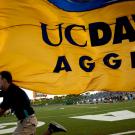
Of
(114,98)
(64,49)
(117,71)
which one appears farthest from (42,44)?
(114,98)

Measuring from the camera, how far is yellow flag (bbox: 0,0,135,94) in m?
6.34

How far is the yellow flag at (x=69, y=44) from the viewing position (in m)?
6.34

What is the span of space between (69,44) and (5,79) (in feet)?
3.57

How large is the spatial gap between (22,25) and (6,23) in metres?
0.23

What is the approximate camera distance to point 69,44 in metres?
6.65

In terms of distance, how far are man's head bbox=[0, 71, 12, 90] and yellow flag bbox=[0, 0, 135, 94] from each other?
10 cm

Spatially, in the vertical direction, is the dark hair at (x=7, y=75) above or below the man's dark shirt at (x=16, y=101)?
above

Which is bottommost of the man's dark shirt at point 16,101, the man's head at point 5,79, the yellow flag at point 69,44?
the man's dark shirt at point 16,101

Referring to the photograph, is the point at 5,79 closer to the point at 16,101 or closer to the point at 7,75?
the point at 7,75

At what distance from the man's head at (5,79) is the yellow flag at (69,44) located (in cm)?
10

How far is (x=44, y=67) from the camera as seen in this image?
6410mm

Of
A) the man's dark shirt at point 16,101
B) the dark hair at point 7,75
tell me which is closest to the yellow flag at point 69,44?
the dark hair at point 7,75

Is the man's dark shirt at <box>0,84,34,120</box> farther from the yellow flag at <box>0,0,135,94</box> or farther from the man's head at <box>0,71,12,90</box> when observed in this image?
the yellow flag at <box>0,0,135,94</box>

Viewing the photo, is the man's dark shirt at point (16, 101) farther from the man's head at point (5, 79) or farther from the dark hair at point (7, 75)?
the dark hair at point (7, 75)
